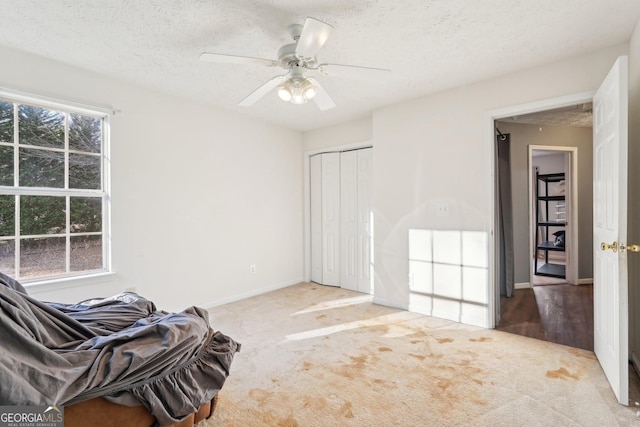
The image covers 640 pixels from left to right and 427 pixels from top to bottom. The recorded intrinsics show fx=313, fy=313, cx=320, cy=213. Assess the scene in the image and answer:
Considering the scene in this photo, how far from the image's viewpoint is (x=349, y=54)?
250 centimetres

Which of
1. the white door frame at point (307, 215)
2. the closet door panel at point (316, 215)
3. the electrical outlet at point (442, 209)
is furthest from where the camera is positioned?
the white door frame at point (307, 215)

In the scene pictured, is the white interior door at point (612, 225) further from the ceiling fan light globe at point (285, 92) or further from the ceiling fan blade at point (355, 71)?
the ceiling fan light globe at point (285, 92)

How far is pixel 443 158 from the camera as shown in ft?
10.9

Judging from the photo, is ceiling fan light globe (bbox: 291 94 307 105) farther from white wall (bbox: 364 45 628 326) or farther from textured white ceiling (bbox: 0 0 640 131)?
white wall (bbox: 364 45 628 326)

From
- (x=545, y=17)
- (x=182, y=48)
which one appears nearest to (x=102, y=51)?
(x=182, y=48)

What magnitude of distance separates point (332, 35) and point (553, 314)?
3666mm

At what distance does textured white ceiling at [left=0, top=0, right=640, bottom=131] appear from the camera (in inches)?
76.3

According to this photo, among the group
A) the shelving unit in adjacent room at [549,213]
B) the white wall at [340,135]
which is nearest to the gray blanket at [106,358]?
the white wall at [340,135]

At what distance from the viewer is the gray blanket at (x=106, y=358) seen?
1.12 m

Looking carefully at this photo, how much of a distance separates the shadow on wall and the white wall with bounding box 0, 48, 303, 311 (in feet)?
6.79

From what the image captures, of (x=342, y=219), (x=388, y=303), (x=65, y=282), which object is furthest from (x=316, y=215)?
(x=65, y=282)

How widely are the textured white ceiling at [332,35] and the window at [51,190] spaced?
20.0 inches

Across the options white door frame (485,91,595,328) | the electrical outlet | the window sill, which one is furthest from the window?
white door frame (485,91,595,328)

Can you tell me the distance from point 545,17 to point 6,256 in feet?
14.1
